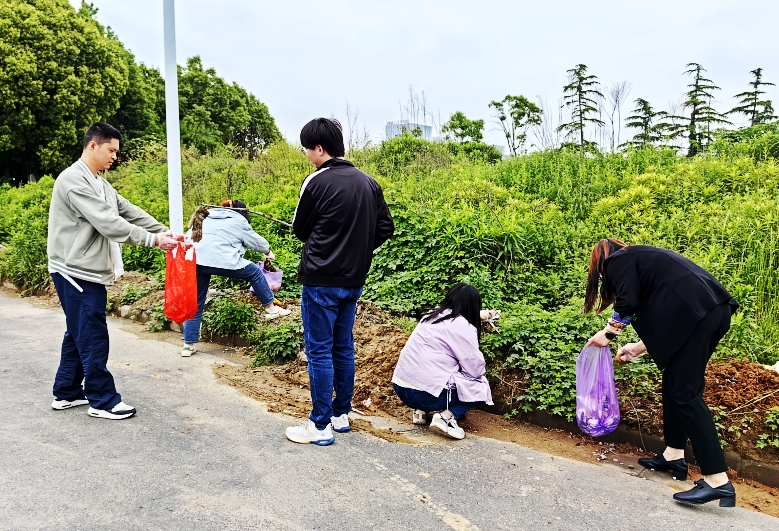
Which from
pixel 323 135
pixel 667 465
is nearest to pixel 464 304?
pixel 323 135

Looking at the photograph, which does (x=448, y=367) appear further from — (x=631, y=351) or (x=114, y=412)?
(x=114, y=412)

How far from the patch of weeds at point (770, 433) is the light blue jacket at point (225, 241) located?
15.7 ft

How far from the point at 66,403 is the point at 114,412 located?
45cm

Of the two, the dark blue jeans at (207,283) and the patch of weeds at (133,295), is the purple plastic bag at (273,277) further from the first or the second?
the patch of weeds at (133,295)

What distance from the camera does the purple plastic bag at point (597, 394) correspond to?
12.5ft

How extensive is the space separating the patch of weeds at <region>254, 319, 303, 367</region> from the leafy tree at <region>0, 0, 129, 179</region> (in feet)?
62.2

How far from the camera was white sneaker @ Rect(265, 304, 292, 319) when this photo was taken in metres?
6.64

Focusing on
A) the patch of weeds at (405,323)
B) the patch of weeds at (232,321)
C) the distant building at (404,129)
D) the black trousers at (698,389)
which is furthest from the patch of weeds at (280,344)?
the distant building at (404,129)

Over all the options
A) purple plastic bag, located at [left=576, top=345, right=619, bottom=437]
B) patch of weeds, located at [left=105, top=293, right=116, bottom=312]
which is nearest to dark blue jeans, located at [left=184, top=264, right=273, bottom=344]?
patch of weeds, located at [left=105, top=293, right=116, bottom=312]

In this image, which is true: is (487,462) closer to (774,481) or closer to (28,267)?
(774,481)

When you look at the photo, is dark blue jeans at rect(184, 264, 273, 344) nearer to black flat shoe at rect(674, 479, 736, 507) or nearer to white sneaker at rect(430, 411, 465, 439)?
white sneaker at rect(430, 411, 465, 439)

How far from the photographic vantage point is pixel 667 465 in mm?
3693

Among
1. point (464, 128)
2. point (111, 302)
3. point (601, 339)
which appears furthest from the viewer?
point (464, 128)

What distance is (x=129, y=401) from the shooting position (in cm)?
463
